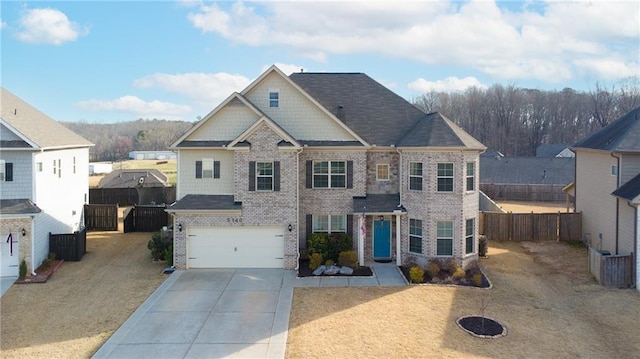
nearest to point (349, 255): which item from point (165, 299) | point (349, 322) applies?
point (349, 322)

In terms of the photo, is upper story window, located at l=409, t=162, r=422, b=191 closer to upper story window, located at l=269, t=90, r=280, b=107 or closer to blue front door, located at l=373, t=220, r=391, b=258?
blue front door, located at l=373, t=220, r=391, b=258

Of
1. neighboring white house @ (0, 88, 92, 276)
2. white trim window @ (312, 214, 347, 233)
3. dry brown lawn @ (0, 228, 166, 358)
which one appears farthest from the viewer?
white trim window @ (312, 214, 347, 233)

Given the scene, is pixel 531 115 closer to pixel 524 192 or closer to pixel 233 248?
pixel 524 192

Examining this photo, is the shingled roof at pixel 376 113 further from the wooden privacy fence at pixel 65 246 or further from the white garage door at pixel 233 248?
the wooden privacy fence at pixel 65 246

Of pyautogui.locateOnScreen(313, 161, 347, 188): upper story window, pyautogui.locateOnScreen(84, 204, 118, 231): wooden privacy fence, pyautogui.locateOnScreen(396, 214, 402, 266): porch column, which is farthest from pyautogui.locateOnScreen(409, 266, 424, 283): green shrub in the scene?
pyautogui.locateOnScreen(84, 204, 118, 231): wooden privacy fence

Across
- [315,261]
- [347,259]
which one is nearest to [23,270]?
[315,261]

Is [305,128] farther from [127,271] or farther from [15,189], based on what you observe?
[15,189]
